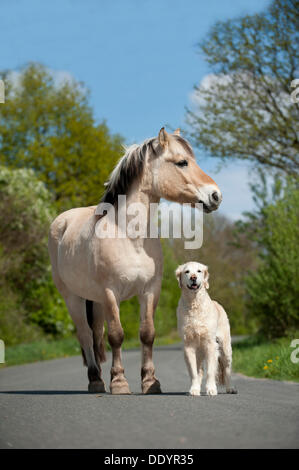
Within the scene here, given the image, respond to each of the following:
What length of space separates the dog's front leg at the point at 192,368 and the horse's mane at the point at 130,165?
6.55 feet

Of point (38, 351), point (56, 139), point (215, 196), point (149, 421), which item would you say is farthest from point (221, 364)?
point (56, 139)

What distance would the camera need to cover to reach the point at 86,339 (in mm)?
9703

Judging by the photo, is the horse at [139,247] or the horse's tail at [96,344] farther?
the horse's tail at [96,344]

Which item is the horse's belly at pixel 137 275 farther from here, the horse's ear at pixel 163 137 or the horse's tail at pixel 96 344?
the horse's tail at pixel 96 344

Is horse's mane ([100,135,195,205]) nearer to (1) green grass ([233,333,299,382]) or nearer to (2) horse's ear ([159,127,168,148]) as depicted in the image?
(2) horse's ear ([159,127,168,148])

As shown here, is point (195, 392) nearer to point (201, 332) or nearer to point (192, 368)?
point (192, 368)

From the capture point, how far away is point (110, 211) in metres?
8.70

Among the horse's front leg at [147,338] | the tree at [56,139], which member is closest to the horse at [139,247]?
the horse's front leg at [147,338]

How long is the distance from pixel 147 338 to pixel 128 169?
2.02 meters

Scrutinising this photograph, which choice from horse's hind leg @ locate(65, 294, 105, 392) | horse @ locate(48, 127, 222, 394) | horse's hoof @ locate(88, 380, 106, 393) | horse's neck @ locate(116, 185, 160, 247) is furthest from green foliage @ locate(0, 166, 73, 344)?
horse's neck @ locate(116, 185, 160, 247)

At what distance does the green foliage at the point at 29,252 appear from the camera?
28312mm

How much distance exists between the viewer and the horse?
8.32m

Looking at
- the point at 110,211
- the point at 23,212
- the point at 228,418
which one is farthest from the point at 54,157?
the point at 228,418
